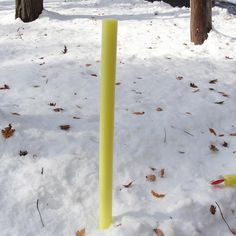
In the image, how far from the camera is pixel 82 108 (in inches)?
167

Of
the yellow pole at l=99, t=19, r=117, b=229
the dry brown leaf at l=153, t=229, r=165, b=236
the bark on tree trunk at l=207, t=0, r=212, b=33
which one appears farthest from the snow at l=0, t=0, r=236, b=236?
the yellow pole at l=99, t=19, r=117, b=229

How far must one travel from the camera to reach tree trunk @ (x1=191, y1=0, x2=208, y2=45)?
6.68 m

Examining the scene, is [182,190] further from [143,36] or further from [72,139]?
[143,36]

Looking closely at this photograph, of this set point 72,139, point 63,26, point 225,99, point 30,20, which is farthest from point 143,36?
point 72,139

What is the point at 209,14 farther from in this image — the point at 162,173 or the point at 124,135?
the point at 162,173

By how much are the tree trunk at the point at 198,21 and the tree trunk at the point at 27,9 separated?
10.9 ft

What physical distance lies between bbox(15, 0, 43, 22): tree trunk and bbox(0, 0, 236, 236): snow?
3.27 feet

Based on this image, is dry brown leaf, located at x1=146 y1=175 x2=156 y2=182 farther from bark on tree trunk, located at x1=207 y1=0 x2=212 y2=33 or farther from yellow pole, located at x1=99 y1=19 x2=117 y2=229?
bark on tree trunk, located at x1=207 y1=0 x2=212 y2=33

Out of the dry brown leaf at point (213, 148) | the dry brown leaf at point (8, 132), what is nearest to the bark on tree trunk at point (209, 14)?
the dry brown leaf at point (213, 148)

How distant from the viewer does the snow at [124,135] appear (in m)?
2.82

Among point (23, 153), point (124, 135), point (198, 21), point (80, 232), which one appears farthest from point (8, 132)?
point (198, 21)

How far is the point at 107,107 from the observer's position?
2322mm

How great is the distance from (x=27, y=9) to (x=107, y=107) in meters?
6.23

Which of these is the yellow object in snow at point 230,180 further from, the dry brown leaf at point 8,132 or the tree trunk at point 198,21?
the tree trunk at point 198,21
